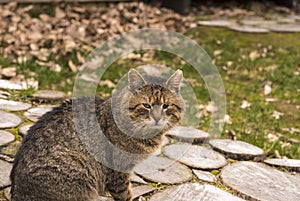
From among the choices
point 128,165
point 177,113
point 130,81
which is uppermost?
point 130,81

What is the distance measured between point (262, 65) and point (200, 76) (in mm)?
1042

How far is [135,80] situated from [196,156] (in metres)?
1.18

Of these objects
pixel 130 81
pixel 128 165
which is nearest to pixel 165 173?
pixel 128 165

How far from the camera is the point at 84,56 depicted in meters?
6.75

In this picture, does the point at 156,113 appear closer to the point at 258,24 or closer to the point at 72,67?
the point at 72,67

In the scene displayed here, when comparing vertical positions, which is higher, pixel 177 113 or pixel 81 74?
pixel 177 113

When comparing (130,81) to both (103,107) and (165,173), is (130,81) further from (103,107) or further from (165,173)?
(165,173)

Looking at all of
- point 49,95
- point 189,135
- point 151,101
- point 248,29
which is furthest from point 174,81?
point 248,29

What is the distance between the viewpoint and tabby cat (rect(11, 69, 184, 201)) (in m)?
2.77

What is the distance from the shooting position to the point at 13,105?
452 cm

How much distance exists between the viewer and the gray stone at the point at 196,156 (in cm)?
382

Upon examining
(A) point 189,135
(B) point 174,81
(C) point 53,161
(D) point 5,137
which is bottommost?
(A) point 189,135

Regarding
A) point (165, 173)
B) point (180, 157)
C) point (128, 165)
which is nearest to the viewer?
point (128, 165)

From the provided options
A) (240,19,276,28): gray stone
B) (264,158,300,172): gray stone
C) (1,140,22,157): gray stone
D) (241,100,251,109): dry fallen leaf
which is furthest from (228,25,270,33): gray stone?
(1,140,22,157): gray stone
